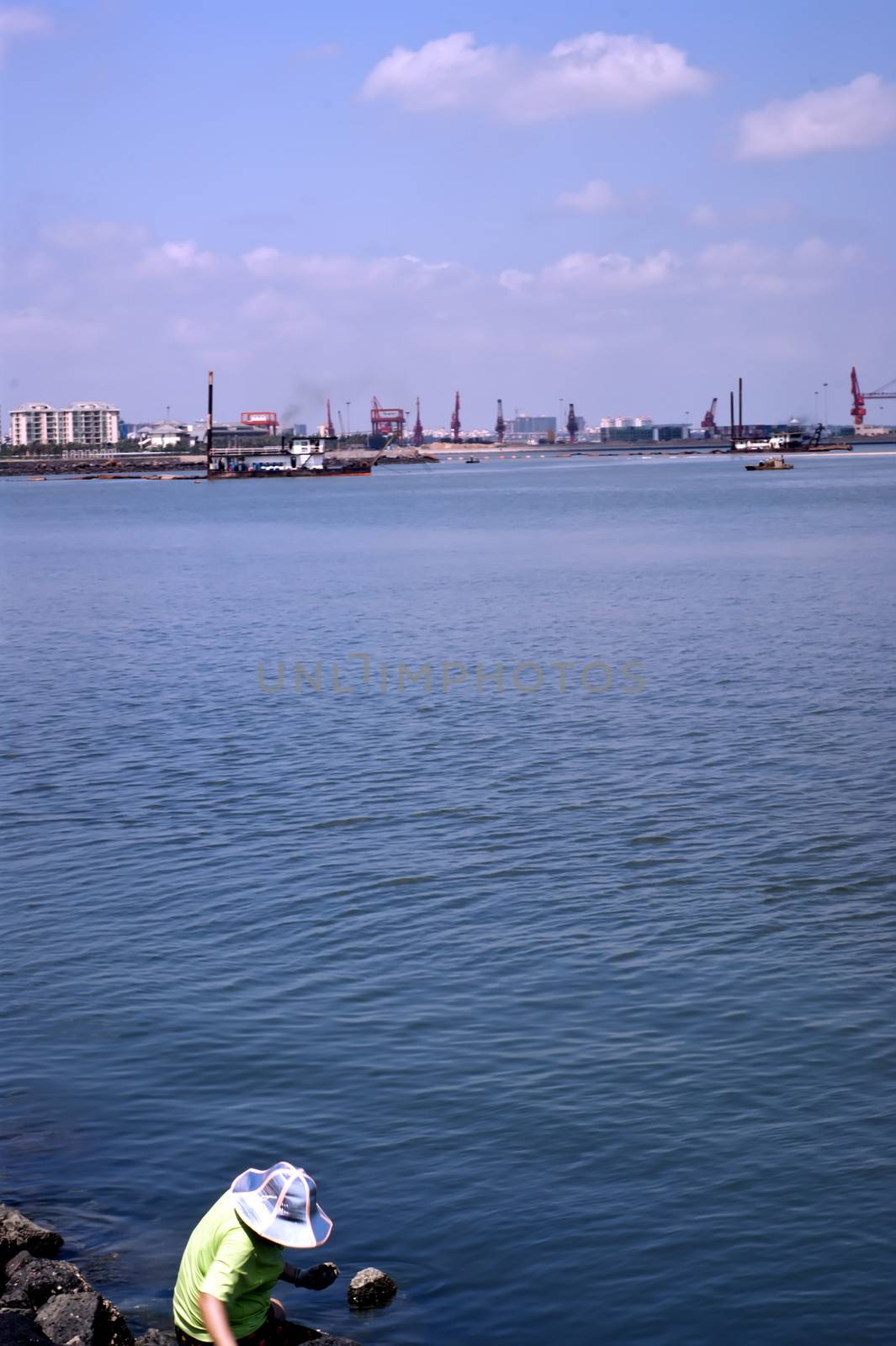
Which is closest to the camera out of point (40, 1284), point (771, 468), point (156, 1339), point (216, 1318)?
point (216, 1318)

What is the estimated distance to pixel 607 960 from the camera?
46.8ft

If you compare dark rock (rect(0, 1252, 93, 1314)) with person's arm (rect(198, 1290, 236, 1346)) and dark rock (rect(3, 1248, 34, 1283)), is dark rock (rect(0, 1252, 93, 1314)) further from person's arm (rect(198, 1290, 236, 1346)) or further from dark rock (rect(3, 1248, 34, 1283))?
person's arm (rect(198, 1290, 236, 1346))

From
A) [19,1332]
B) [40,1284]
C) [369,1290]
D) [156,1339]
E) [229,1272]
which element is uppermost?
[229,1272]

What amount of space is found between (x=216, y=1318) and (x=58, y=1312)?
214 cm

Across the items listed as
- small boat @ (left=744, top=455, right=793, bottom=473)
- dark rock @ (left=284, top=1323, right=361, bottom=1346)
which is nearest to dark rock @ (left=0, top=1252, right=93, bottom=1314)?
dark rock @ (left=284, top=1323, right=361, bottom=1346)

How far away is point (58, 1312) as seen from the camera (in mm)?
8023

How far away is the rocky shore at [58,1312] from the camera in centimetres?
776

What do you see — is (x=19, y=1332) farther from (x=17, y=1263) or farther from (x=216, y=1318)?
(x=216, y=1318)

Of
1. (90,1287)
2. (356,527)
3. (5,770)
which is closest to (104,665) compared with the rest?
(5,770)

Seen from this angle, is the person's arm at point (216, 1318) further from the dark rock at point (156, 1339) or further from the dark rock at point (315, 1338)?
the dark rock at point (156, 1339)

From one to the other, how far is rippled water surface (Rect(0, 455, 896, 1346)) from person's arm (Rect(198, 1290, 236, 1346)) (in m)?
2.50

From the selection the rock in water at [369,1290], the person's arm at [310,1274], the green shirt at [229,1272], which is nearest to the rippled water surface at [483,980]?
the rock in water at [369,1290]

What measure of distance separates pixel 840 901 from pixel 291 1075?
6.44 m

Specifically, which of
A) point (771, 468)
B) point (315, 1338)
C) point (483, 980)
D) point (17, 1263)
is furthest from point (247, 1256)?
point (771, 468)
